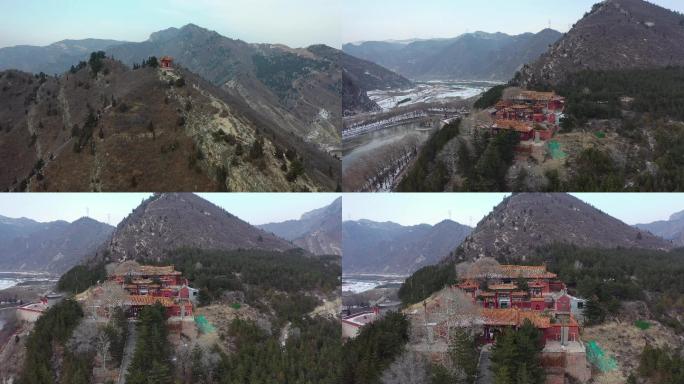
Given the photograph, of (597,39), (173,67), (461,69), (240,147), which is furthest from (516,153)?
(597,39)

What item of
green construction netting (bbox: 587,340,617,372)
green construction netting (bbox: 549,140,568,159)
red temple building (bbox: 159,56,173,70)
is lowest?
green construction netting (bbox: 587,340,617,372)

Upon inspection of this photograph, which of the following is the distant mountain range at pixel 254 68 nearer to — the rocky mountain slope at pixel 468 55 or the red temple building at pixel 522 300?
the rocky mountain slope at pixel 468 55

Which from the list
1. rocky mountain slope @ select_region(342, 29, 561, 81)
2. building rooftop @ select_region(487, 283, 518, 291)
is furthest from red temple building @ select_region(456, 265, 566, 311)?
rocky mountain slope @ select_region(342, 29, 561, 81)

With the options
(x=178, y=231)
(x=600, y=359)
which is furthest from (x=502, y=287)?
(x=178, y=231)

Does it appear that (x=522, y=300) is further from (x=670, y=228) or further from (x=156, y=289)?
(x=156, y=289)

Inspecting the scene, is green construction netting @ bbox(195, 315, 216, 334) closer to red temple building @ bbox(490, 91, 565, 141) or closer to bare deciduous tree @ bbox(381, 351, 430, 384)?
bare deciduous tree @ bbox(381, 351, 430, 384)

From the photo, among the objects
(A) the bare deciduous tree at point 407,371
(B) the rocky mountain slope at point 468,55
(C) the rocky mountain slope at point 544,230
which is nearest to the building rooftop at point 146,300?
(A) the bare deciduous tree at point 407,371
